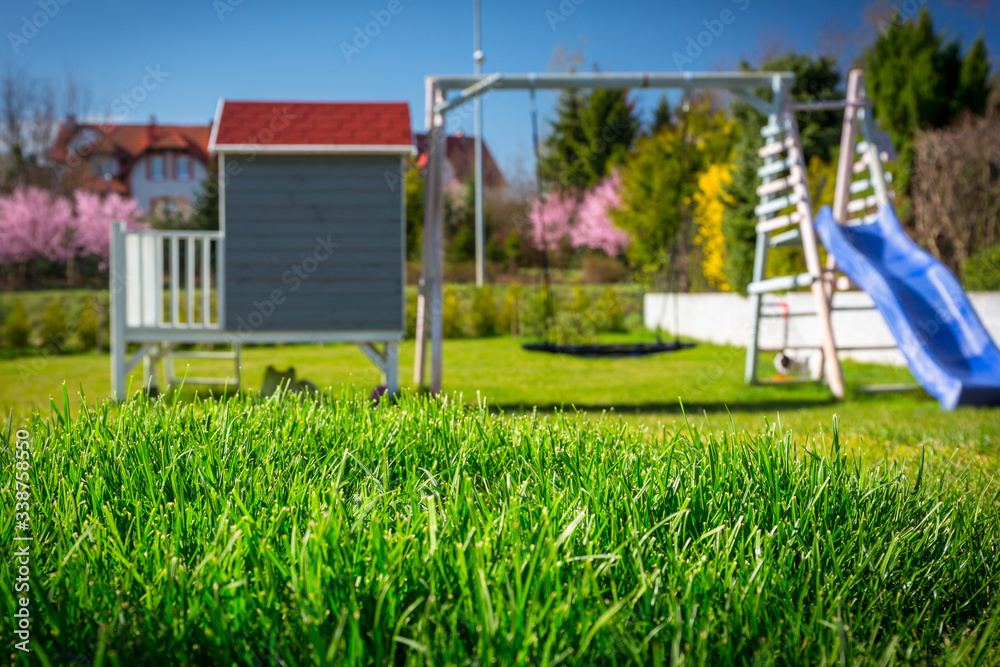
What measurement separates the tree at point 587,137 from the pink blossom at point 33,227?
49.5 ft

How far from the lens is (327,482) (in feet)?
6.67

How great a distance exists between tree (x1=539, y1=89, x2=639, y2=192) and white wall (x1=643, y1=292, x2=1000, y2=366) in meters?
10.6

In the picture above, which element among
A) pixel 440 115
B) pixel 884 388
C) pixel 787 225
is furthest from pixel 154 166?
pixel 884 388

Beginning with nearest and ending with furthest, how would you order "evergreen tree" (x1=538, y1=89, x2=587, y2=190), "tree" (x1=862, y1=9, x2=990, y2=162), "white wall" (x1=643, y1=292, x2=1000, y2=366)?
"white wall" (x1=643, y1=292, x2=1000, y2=366)
"tree" (x1=862, y1=9, x2=990, y2=162)
"evergreen tree" (x1=538, y1=89, x2=587, y2=190)

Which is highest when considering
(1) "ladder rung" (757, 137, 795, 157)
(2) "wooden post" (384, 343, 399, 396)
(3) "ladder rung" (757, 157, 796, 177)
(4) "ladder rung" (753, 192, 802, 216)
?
(1) "ladder rung" (757, 137, 795, 157)

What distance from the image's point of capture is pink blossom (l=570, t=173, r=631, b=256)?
952 inches

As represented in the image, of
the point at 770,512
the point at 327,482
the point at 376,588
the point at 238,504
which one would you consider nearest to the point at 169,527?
the point at 238,504

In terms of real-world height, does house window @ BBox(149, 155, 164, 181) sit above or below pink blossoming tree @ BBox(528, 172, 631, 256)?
above

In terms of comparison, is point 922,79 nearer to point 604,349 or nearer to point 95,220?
point 604,349

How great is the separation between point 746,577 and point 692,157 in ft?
67.1

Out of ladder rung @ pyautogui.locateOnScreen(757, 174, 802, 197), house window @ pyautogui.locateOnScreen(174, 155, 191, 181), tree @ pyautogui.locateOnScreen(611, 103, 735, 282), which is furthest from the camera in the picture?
house window @ pyautogui.locateOnScreen(174, 155, 191, 181)

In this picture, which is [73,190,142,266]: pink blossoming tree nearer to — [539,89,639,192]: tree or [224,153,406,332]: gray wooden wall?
[539,89,639,192]: tree

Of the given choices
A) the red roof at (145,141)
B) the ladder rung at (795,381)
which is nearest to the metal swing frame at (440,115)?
the ladder rung at (795,381)

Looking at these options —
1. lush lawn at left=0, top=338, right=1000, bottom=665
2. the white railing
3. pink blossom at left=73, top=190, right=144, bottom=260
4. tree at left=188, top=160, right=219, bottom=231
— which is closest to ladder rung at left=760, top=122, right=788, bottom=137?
the white railing
